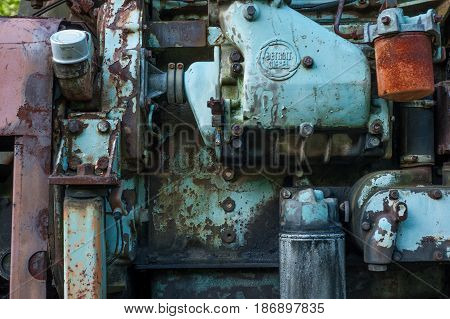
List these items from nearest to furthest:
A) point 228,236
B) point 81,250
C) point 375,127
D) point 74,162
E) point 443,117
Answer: point 81,250, point 74,162, point 375,127, point 443,117, point 228,236

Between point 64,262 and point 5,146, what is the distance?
534 millimetres

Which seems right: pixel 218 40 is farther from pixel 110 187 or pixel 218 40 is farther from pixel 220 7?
pixel 110 187

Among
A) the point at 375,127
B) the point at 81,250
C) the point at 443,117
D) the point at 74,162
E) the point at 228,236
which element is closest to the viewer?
the point at 81,250

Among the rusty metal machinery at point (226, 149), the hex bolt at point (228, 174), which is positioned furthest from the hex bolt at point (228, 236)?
the hex bolt at point (228, 174)

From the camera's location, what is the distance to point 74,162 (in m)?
1.95

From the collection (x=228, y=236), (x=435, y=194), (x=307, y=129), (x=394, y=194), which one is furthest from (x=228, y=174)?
(x=435, y=194)

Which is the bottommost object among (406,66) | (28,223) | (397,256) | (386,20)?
(397,256)

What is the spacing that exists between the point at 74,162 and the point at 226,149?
20.4 inches

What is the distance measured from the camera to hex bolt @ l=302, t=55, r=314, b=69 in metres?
2.00

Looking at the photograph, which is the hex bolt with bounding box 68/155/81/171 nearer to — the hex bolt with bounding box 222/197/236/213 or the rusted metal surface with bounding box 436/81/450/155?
the hex bolt with bounding box 222/197/236/213

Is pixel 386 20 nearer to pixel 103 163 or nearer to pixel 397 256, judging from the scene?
pixel 397 256

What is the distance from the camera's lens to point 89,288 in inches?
72.6
